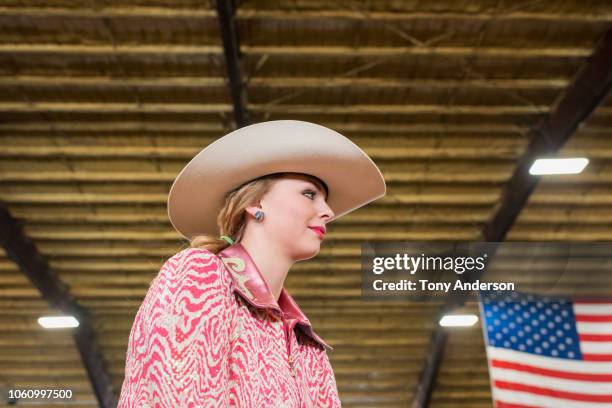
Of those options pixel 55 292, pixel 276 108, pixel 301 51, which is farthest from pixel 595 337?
pixel 55 292

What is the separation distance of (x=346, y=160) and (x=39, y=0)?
7214 millimetres

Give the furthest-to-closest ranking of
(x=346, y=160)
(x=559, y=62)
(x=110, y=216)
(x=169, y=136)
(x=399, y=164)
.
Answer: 1. (x=110, y=216)
2. (x=399, y=164)
3. (x=169, y=136)
4. (x=559, y=62)
5. (x=346, y=160)

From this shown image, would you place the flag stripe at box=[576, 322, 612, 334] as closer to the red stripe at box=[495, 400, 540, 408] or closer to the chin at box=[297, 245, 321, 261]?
the red stripe at box=[495, 400, 540, 408]

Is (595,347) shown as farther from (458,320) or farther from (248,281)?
(458,320)

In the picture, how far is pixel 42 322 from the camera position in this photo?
14.1 metres

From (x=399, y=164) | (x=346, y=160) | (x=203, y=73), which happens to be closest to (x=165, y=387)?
(x=346, y=160)

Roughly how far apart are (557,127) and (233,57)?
463 centimetres

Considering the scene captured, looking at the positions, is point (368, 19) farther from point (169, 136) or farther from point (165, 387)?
point (165, 387)

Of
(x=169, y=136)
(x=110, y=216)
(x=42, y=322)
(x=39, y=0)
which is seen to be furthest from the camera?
(x=42, y=322)

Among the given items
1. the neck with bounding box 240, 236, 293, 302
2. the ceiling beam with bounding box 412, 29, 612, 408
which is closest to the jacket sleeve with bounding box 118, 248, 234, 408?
the neck with bounding box 240, 236, 293, 302

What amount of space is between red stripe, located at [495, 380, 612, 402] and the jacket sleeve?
626cm

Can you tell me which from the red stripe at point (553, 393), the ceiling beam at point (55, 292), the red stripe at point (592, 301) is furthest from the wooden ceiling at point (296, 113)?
the red stripe at point (553, 393)

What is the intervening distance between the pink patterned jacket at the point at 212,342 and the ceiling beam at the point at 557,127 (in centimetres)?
628

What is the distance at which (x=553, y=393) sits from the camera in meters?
6.93
